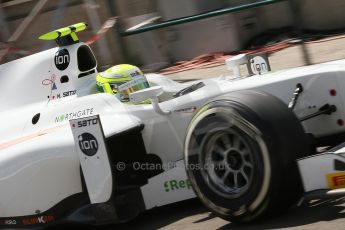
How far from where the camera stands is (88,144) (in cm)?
560

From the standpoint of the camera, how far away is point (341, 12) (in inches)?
472

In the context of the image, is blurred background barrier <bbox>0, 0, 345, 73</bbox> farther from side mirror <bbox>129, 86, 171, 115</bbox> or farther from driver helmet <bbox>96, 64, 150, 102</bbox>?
side mirror <bbox>129, 86, 171, 115</bbox>

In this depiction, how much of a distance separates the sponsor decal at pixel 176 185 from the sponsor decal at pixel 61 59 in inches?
Result: 63.1

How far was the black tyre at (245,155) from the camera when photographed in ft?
15.9

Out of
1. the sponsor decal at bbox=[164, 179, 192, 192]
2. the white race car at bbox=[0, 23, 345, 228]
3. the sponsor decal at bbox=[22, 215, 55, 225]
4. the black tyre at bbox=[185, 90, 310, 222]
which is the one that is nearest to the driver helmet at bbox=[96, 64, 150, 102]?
the white race car at bbox=[0, 23, 345, 228]

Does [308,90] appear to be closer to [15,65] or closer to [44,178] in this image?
[44,178]

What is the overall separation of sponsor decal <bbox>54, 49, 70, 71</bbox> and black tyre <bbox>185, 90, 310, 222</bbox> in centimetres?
189

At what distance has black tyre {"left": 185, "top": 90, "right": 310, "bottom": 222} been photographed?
191 inches

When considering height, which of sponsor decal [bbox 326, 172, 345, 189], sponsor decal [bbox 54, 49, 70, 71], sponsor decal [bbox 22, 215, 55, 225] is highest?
sponsor decal [bbox 54, 49, 70, 71]

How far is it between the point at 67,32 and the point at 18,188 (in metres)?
1.61

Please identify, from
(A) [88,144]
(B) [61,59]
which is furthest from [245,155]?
(B) [61,59]

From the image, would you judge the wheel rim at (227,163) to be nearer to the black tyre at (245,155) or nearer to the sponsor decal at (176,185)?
the black tyre at (245,155)

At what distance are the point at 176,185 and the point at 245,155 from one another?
853 mm

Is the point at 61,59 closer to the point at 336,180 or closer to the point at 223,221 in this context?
the point at 223,221
